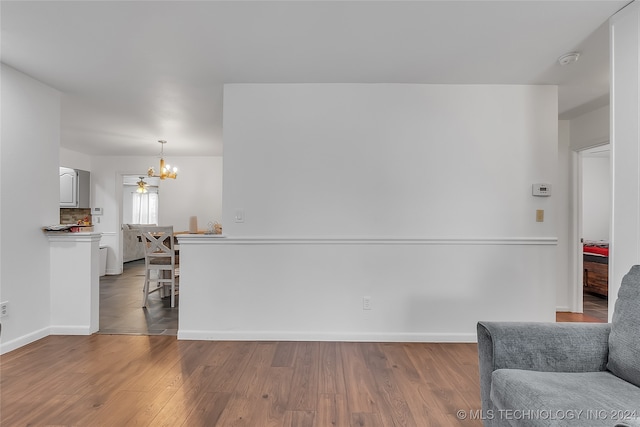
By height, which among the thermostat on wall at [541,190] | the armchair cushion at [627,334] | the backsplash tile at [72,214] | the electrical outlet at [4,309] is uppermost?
the thermostat on wall at [541,190]

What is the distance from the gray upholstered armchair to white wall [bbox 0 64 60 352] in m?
3.54

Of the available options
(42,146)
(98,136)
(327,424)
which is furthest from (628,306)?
(98,136)

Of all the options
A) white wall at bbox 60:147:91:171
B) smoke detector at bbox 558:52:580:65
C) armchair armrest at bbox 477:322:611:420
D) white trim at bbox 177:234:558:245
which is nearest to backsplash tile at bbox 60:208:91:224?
white wall at bbox 60:147:91:171

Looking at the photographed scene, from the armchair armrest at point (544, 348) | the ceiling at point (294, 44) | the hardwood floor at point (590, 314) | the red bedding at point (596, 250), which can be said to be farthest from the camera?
the red bedding at point (596, 250)

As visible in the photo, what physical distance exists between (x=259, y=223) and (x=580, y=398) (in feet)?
7.82

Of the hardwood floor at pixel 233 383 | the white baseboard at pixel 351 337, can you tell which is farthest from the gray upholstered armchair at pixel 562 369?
the white baseboard at pixel 351 337

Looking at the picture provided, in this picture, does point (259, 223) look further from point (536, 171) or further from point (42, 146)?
point (536, 171)

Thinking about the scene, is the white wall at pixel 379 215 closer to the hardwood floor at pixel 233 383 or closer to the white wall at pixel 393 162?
the white wall at pixel 393 162

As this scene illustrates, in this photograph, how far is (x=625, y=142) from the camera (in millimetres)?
1798

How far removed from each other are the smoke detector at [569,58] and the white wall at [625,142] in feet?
1.37

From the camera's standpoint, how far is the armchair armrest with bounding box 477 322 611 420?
1.40 meters

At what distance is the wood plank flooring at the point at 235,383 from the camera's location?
1739mm

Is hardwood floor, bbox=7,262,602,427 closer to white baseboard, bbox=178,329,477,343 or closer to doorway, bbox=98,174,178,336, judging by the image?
white baseboard, bbox=178,329,477,343

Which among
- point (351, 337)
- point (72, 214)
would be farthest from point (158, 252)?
point (72, 214)
